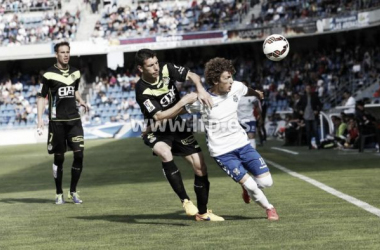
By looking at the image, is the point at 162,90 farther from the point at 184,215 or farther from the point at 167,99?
the point at 184,215

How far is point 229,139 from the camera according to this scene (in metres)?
9.04

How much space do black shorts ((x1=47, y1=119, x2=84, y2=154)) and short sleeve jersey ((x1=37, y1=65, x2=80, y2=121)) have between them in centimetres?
10

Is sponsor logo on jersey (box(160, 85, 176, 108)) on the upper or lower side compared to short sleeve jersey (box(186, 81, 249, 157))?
upper

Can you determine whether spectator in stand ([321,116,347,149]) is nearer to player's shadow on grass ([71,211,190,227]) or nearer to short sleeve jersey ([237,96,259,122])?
short sleeve jersey ([237,96,259,122])

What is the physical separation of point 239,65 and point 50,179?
118 feet

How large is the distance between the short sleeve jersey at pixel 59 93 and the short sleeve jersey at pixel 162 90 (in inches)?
133

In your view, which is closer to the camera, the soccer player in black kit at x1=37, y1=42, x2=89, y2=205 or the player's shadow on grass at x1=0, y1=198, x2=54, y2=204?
the soccer player in black kit at x1=37, y1=42, x2=89, y2=205

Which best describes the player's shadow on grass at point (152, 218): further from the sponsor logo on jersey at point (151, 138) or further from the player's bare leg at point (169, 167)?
the sponsor logo on jersey at point (151, 138)

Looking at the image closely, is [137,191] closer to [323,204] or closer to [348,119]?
[323,204]

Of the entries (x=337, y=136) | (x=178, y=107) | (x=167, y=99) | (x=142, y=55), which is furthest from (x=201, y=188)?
(x=337, y=136)

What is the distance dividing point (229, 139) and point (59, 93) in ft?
14.2

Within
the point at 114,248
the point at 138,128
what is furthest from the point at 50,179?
the point at 138,128

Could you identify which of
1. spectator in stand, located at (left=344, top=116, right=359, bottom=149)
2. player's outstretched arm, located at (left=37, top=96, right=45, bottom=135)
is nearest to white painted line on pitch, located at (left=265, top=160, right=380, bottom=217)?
player's outstretched arm, located at (left=37, top=96, right=45, bottom=135)

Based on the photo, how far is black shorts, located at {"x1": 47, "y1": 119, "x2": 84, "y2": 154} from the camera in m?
12.6
